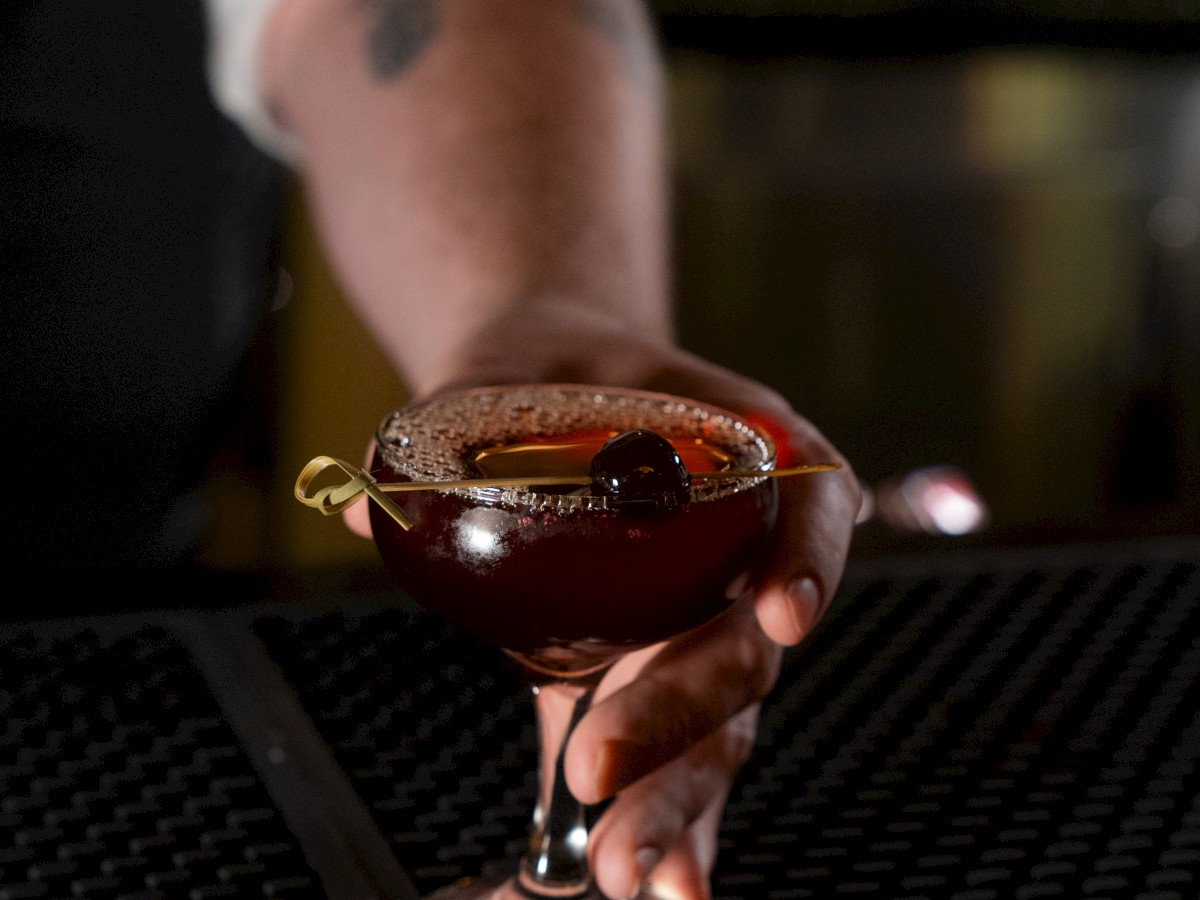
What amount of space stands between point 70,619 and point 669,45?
8.33ft

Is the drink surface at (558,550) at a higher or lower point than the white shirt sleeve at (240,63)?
lower

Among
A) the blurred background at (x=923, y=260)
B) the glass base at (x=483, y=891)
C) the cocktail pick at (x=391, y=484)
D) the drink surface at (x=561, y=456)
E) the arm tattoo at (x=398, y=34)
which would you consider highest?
the arm tattoo at (x=398, y=34)

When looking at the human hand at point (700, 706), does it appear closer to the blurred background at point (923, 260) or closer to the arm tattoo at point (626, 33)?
the arm tattoo at point (626, 33)

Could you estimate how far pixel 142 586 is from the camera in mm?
1067

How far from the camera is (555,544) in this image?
66cm

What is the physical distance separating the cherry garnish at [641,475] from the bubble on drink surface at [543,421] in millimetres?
90

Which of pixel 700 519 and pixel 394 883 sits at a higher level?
pixel 700 519

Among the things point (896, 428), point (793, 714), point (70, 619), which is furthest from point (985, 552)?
point (896, 428)

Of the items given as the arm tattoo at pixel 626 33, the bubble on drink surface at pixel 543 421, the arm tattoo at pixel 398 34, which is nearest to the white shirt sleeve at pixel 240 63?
the arm tattoo at pixel 398 34

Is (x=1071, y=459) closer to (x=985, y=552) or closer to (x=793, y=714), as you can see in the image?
(x=985, y=552)

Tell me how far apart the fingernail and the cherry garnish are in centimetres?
10

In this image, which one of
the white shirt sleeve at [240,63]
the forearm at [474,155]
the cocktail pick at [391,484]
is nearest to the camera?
the cocktail pick at [391,484]

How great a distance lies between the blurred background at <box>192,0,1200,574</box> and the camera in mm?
3301

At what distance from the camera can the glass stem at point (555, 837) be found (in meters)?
0.75
